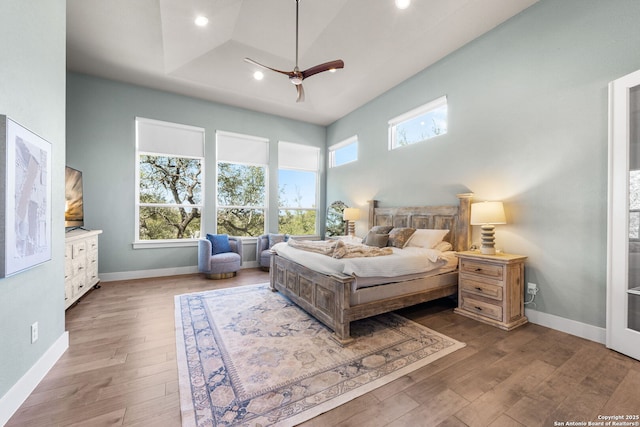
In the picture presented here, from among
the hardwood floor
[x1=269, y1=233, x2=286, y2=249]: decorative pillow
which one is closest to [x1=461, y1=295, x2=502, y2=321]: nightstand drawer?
the hardwood floor

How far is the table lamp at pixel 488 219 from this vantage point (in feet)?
9.49

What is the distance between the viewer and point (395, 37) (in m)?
3.48

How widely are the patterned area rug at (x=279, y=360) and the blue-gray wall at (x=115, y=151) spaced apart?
231cm

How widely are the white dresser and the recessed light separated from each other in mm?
3142

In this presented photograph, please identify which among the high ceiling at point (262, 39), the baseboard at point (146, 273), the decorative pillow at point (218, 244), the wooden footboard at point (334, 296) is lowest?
the baseboard at point (146, 273)

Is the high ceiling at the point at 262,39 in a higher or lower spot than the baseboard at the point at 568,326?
higher

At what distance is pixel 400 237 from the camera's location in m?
3.71

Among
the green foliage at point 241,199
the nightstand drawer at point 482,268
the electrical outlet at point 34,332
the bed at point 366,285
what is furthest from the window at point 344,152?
the electrical outlet at point 34,332

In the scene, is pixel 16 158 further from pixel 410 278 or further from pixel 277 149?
pixel 277 149

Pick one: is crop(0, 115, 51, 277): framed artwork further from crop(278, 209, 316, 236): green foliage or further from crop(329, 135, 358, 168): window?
crop(329, 135, 358, 168): window

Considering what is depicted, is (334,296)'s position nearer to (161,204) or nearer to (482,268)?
(482,268)

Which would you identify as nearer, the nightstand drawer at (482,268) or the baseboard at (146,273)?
the nightstand drawer at (482,268)

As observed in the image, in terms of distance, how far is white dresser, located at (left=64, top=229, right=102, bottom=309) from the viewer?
2.93m

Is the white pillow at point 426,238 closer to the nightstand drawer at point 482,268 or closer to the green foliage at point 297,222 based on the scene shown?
the nightstand drawer at point 482,268
